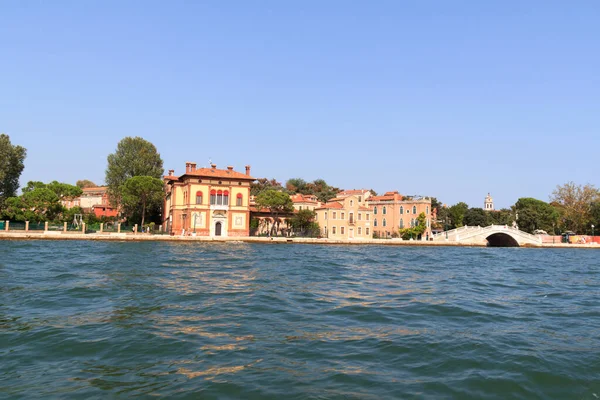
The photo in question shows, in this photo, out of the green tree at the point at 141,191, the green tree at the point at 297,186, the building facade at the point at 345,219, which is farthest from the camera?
the green tree at the point at 297,186

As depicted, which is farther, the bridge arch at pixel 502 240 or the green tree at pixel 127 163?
the green tree at pixel 127 163

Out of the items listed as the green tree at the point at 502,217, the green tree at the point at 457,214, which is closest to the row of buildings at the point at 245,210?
the green tree at the point at 457,214

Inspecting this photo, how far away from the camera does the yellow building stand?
48.2 metres

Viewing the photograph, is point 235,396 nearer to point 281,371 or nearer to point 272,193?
point 281,371

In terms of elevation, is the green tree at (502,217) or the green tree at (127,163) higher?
the green tree at (127,163)

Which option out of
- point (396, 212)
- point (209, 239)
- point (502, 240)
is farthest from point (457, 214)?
point (209, 239)

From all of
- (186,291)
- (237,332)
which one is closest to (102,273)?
(186,291)

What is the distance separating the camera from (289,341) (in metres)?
6.84

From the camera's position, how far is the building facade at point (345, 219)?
56.4m

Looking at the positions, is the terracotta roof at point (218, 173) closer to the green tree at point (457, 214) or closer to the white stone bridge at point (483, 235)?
the white stone bridge at point (483, 235)

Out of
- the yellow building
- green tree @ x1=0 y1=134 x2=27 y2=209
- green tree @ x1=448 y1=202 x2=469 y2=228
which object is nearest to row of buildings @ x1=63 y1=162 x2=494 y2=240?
the yellow building

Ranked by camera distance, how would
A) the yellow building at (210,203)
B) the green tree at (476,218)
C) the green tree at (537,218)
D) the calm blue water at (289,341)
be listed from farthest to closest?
the green tree at (476,218), the green tree at (537,218), the yellow building at (210,203), the calm blue water at (289,341)

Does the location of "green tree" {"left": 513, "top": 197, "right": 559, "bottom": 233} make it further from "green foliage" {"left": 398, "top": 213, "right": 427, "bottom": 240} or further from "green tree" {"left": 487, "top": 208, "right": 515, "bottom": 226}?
"green foliage" {"left": 398, "top": 213, "right": 427, "bottom": 240}

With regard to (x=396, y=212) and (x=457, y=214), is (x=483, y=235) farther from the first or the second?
(x=457, y=214)
